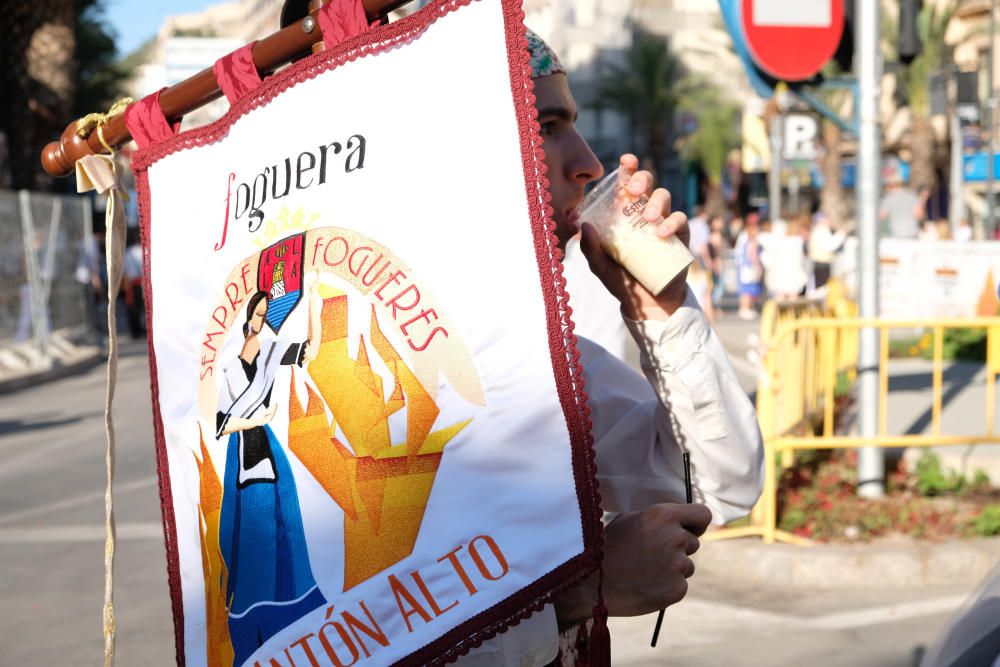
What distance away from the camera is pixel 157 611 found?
5.62m

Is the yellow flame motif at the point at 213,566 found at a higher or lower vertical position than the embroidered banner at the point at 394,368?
lower

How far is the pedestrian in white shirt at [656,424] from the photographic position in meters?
1.64

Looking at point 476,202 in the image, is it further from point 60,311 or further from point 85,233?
point 85,233

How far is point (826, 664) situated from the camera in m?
4.75

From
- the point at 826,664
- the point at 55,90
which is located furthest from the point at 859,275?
the point at 55,90

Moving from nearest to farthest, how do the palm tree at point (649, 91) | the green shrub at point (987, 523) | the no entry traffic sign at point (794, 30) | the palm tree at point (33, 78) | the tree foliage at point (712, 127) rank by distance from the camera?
1. the green shrub at point (987, 523)
2. the no entry traffic sign at point (794, 30)
3. the palm tree at point (33, 78)
4. the palm tree at point (649, 91)
5. the tree foliage at point (712, 127)

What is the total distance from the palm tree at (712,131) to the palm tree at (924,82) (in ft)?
51.3

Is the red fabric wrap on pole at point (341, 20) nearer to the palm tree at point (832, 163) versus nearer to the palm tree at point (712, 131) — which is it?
the palm tree at point (832, 163)

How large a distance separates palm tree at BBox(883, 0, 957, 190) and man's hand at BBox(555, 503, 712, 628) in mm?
34686

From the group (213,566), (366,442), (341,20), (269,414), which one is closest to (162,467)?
(213,566)

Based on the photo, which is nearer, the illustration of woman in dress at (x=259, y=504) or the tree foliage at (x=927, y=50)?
the illustration of woman in dress at (x=259, y=504)

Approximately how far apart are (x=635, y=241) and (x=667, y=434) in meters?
0.31

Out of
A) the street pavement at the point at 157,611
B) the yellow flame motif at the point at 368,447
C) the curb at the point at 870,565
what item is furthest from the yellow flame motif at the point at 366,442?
Result: the curb at the point at 870,565

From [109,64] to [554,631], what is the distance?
40243 millimetres
